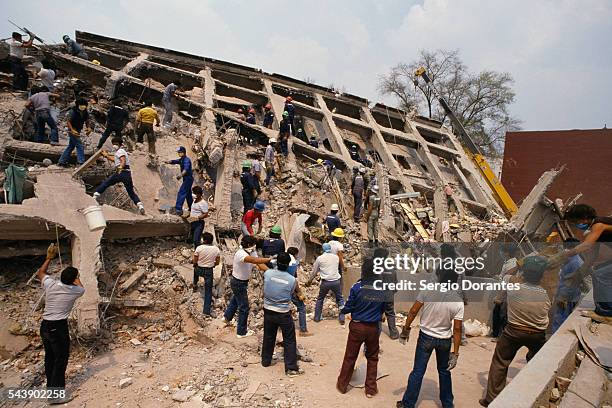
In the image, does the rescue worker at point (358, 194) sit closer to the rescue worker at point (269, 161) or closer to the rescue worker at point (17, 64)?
the rescue worker at point (269, 161)

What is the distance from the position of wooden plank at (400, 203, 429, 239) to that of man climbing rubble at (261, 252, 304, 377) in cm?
778

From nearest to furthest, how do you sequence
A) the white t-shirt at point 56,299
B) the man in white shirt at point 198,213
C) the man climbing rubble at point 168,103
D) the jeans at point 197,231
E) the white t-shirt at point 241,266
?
the white t-shirt at point 56,299 → the white t-shirt at point 241,266 → the man in white shirt at point 198,213 → the jeans at point 197,231 → the man climbing rubble at point 168,103

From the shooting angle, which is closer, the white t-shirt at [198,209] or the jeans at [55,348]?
the jeans at [55,348]

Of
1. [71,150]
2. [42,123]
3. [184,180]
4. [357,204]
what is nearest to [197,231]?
[184,180]

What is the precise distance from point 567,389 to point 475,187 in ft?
41.3

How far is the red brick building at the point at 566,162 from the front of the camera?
46.7 ft

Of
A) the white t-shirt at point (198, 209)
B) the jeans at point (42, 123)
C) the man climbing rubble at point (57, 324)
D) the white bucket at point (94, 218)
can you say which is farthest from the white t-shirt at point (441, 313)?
the jeans at point (42, 123)

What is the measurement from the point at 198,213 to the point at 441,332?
4517 millimetres

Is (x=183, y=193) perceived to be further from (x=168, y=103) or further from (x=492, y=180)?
(x=492, y=180)

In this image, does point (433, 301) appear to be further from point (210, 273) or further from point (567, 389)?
point (210, 273)

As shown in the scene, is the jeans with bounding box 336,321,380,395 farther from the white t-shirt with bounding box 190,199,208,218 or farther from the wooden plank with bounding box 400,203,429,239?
the wooden plank with bounding box 400,203,429,239

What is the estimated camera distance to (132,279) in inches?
243

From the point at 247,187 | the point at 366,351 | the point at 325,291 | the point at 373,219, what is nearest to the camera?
the point at 366,351

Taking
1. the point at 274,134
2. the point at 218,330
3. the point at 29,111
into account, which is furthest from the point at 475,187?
the point at 29,111
